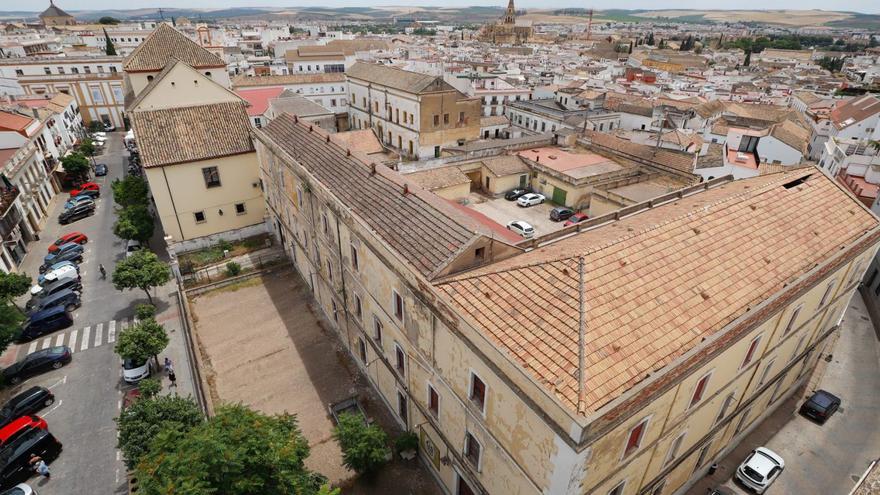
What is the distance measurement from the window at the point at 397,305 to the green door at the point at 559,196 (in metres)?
35.2

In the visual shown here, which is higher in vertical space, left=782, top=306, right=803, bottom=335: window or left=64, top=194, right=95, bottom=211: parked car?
left=782, top=306, right=803, bottom=335: window

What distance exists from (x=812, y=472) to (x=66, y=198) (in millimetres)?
72322

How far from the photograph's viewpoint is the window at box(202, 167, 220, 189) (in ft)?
125

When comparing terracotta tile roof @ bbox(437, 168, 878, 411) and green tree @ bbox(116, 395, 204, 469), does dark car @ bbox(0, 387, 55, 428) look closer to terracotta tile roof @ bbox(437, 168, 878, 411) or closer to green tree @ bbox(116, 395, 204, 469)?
green tree @ bbox(116, 395, 204, 469)

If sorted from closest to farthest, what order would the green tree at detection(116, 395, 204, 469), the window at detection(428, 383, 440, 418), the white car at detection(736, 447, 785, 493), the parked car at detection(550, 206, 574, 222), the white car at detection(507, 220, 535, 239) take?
the green tree at detection(116, 395, 204, 469)
the window at detection(428, 383, 440, 418)
the white car at detection(736, 447, 785, 493)
the white car at detection(507, 220, 535, 239)
the parked car at detection(550, 206, 574, 222)

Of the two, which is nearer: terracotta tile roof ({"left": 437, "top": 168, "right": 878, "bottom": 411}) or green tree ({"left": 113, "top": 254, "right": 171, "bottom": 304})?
terracotta tile roof ({"left": 437, "top": 168, "right": 878, "bottom": 411})

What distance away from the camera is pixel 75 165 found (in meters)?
54.8

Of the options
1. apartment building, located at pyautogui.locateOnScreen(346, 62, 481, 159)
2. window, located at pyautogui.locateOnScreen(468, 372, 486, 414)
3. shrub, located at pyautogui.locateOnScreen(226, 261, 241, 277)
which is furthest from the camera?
apartment building, located at pyautogui.locateOnScreen(346, 62, 481, 159)

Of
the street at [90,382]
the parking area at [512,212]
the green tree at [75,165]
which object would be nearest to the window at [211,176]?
the street at [90,382]

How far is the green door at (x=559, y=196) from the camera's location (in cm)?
5138

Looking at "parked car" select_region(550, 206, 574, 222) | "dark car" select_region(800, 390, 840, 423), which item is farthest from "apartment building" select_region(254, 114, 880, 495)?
"parked car" select_region(550, 206, 574, 222)

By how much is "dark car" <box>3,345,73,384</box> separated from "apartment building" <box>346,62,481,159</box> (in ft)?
158

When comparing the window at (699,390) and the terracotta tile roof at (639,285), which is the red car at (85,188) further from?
the window at (699,390)

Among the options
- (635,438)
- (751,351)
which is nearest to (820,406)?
(751,351)
